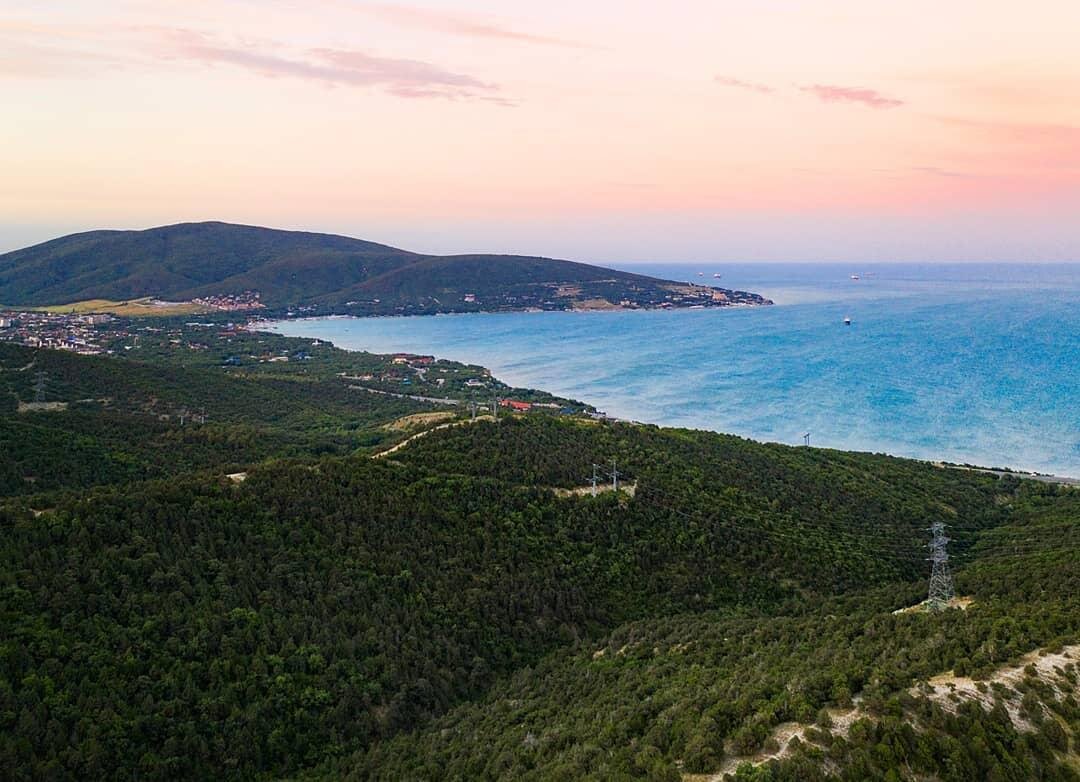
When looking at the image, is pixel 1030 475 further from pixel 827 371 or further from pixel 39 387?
pixel 39 387

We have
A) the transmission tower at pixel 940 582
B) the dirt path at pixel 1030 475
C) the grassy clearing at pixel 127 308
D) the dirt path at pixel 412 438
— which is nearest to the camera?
the transmission tower at pixel 940 582

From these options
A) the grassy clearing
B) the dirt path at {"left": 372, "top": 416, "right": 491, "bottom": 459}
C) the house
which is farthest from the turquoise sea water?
the dirt path at {"left": 372, "top": 416, "right": 491, "bottom": 459}

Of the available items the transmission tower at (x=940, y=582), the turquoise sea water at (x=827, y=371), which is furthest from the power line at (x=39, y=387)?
the transmission tower at (x=940, y=582)

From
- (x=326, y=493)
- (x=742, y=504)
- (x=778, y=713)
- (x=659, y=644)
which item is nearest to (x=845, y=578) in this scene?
(x=742, y=504)

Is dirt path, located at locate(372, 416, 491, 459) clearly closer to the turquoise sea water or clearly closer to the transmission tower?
the transmission tower

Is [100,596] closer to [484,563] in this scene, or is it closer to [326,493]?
[326,493]

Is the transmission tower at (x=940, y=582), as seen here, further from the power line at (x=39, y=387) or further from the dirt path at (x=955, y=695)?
the power line at (x=39, y=387)
